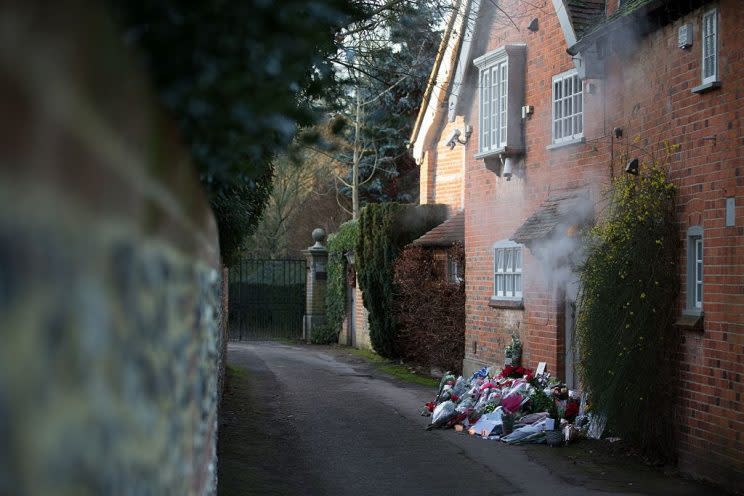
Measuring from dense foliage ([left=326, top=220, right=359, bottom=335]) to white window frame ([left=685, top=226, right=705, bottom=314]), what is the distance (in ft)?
65.3

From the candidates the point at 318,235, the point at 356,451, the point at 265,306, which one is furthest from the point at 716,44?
the point at 265,306

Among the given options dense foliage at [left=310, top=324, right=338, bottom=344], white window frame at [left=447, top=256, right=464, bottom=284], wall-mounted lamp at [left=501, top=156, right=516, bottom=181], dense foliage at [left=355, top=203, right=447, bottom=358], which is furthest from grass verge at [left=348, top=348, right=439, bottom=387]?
wall-mounted lamp at [left=501, top=156, right=516, bottom=181]

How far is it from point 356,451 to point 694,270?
4668mm

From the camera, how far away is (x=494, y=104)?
18.6 m

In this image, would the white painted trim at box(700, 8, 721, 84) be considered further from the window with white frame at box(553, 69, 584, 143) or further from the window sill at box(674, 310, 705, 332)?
the window with white frame at box(553, 69, 584, 143)

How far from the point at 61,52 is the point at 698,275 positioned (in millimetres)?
10933

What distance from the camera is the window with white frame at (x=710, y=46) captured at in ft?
34.9

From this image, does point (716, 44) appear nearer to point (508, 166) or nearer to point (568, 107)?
point (568, 107)

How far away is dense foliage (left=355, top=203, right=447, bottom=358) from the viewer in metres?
25.5

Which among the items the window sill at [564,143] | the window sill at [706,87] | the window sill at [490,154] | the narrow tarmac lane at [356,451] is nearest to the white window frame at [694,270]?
the window sill at [706,87]

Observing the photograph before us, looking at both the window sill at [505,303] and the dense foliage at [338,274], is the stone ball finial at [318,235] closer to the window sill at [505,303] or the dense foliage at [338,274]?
the dense foliage at [338,274]

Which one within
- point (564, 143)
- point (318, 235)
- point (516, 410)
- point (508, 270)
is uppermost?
point (564, 143)

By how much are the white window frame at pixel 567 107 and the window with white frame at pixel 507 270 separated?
2.51 meters

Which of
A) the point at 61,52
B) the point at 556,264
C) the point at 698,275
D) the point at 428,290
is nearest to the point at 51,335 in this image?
the point at 61,52
